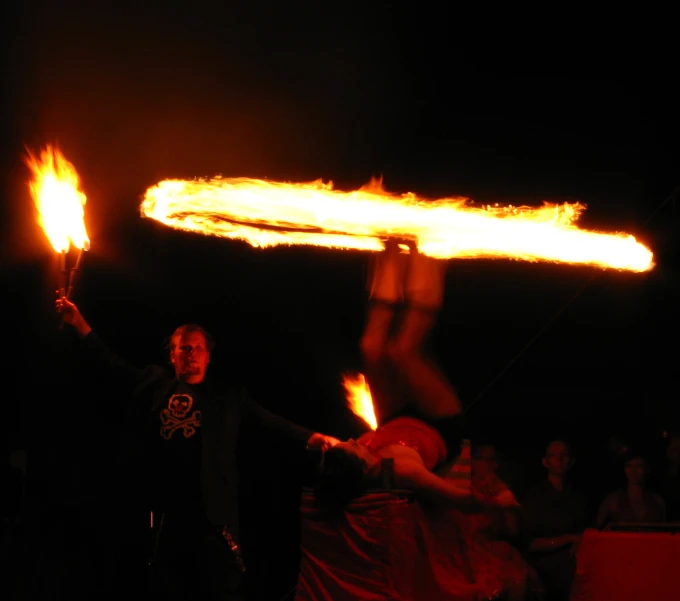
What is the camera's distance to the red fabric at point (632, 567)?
11.0 ft

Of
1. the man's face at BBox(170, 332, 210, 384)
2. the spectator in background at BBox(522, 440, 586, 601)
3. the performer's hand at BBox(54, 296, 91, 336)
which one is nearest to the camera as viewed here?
the performer's hand at BBox(54, 296, 91, 336)

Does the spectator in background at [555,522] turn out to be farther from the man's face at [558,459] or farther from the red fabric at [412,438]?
the red fabric at [412,438]

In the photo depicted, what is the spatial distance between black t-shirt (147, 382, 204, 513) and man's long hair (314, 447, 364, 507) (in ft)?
2.36

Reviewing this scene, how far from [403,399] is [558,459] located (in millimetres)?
954

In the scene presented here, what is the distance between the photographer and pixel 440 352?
546 cm

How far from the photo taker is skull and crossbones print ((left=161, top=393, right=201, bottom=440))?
4004 millimetres

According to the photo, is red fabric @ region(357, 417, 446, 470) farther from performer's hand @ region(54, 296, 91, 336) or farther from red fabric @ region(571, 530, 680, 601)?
performer's hand @ region(54, 296, 91, 336)

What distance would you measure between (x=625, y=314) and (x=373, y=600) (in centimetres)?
310

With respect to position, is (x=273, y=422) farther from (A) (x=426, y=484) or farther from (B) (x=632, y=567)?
(B) (x=632, y=567)

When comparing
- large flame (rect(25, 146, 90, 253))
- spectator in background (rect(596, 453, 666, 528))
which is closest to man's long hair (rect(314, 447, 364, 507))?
spectator in background (rect(596, 453, 666, 528))

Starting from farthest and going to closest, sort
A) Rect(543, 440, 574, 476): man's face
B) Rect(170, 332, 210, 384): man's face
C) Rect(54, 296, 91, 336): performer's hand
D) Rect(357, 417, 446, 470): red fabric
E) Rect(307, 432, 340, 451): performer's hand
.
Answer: Rect(543, 440, 574, 476): man's face → Rect(170, 332, 210, 384): man's face → Rect(54, 296, 91, 336): performer's hand → Rect(307, 432, 340, 451): performer's hand → Rect(357, 417, 446, 470): red fabric

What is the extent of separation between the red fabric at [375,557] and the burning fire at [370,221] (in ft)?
6.61

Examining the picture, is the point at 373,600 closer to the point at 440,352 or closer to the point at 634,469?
the point at 634,469

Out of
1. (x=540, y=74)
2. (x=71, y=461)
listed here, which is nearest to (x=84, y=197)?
(x=71, y=461)
